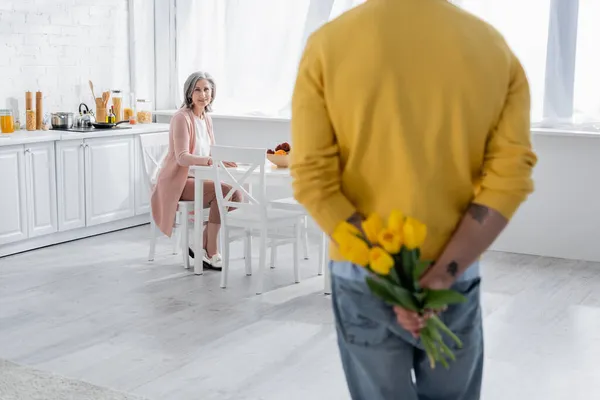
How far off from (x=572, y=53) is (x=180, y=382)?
351 centimetres

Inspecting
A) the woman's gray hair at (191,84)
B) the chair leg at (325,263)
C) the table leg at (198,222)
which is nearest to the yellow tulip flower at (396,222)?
the chair leg at (325,263)

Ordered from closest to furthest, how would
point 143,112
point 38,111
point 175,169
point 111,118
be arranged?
point 175,169
point 38,111
point 111,118
point 143,112

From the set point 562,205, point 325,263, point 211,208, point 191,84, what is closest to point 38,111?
point 191,84

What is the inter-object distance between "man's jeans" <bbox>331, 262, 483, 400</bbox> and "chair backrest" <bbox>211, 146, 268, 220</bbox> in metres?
2.84

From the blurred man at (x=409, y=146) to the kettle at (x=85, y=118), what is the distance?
4760 mm

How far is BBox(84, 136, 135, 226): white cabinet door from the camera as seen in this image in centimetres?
582

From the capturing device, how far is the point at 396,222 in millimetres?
1325

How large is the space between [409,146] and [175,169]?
367 centimetres

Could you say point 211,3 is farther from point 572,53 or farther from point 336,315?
point 336,315

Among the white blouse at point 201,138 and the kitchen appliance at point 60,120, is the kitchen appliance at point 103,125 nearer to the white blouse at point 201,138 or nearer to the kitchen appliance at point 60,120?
the kitchen appliance at point 60,120

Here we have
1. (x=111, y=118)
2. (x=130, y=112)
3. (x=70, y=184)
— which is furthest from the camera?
(x=130, y=112)

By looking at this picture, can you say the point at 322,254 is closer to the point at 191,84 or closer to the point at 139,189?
the point at 191,84

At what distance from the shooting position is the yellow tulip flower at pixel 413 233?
51.6 inches

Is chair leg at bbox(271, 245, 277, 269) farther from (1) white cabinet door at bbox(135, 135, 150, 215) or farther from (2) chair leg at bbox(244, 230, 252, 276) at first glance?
(1) white cabinet door at bbox(135, 135, 150, 215)
